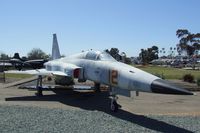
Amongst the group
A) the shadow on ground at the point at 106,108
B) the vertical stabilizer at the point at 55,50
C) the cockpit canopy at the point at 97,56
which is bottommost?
the shadow on ground at the point at 106,108

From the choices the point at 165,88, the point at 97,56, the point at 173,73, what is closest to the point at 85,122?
the point at 165,88

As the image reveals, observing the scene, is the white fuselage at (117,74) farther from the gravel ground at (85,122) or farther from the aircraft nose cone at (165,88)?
the gravel ground at (85,122)

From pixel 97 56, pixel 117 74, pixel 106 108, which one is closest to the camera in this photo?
pixel 117 74

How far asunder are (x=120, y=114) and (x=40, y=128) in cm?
408

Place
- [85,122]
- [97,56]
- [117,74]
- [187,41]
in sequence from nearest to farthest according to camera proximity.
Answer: [85,122], [117,74], [97,56], [187,41]

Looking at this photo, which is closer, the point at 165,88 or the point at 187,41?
the point at 165,88

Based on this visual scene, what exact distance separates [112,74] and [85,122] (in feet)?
11.5

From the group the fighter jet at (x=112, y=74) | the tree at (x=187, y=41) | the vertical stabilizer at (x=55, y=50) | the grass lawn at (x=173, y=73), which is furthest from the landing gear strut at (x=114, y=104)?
the tree at (x=187, y=41)

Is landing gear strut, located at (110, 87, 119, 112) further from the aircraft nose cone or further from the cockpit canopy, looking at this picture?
the aircraft nose cone

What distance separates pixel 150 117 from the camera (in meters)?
12.6

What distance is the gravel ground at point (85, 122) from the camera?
10078mm

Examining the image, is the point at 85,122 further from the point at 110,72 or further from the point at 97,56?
the point at 97,56

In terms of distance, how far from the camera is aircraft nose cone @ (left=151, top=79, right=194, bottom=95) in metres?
10.3

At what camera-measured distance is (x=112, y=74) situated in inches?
558
